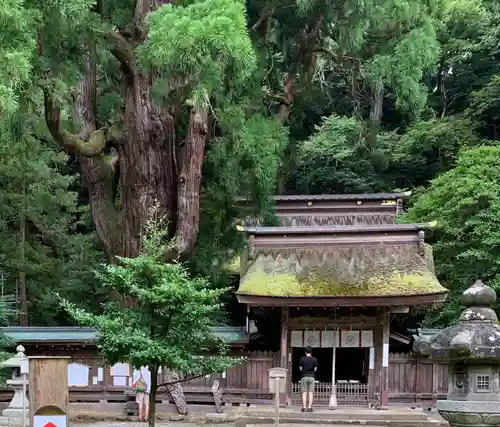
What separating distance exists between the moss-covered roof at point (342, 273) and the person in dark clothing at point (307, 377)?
4.63 feet

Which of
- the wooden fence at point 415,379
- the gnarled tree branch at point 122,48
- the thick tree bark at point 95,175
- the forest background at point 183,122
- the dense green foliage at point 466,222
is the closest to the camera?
the forest background at point 183,122

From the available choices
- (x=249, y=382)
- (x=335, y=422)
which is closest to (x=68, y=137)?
(x=249, y=382)

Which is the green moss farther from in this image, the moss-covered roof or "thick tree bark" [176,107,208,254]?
"thick tree bark" [176,107,208,254]

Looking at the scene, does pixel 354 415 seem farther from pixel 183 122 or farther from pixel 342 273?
pixel 183 122

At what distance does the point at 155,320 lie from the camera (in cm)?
927

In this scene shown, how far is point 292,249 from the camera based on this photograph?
53.3 feet

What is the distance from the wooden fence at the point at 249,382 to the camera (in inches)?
616

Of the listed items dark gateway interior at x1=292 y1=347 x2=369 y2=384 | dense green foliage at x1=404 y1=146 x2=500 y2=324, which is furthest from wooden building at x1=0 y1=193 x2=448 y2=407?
dense green foliage at x1=404 y1=146 x2=500 y2=324

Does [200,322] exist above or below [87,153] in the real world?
below

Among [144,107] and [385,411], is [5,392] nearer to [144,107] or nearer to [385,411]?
[144,107]

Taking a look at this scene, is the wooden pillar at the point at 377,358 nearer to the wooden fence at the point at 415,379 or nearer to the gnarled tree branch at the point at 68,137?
the wooden fence at the point at 415,379

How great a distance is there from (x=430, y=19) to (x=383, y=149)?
519 inches

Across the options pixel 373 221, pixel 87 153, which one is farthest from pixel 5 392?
pixel 373 221

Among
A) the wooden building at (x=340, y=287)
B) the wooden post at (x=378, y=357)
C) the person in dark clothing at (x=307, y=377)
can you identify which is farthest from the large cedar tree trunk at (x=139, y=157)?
the wooden post at (x=378, y=357)
